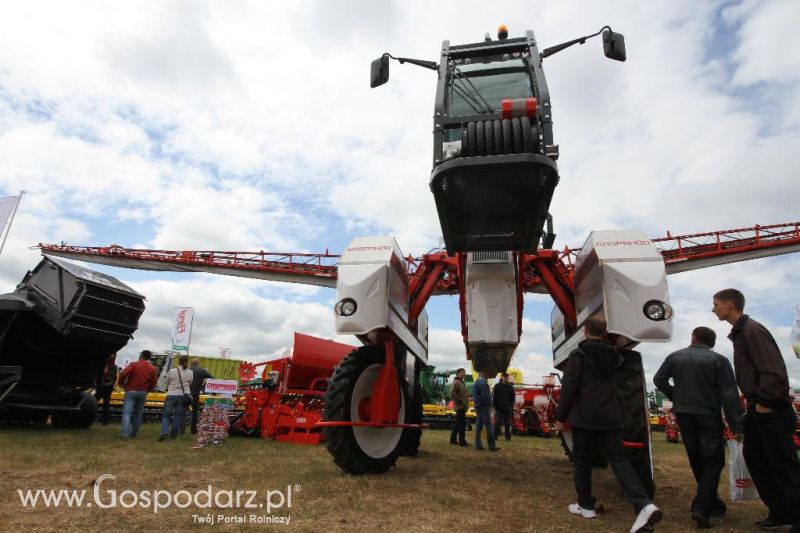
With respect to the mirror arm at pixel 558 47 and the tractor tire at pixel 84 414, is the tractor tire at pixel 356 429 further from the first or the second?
the tractor tire at pixel 84 414

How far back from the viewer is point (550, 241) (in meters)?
5.22

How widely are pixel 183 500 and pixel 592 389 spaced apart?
323 centimetres

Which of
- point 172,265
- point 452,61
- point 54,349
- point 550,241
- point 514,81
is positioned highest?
point 172,265

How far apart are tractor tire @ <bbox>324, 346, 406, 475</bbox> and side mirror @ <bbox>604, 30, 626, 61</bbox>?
350 cm

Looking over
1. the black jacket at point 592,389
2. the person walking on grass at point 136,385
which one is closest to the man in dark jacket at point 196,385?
the person walking on grass at point 136,385

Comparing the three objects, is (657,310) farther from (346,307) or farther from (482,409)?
(482,409)

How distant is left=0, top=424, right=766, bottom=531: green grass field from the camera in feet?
10.4

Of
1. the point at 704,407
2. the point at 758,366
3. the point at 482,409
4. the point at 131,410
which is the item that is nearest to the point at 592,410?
the point at 704,407

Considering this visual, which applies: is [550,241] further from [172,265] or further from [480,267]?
[172,265]

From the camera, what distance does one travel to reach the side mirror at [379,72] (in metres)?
4.62

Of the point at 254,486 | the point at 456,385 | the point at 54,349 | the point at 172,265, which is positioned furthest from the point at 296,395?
the point at 172,265

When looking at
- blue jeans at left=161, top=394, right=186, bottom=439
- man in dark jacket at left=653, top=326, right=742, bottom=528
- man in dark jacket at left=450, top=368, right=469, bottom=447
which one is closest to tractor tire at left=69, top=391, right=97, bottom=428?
blue jeans at left=161, top=394, right=186, bottom=439

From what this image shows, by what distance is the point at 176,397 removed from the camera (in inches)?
343

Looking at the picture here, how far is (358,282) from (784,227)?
2895 cm
